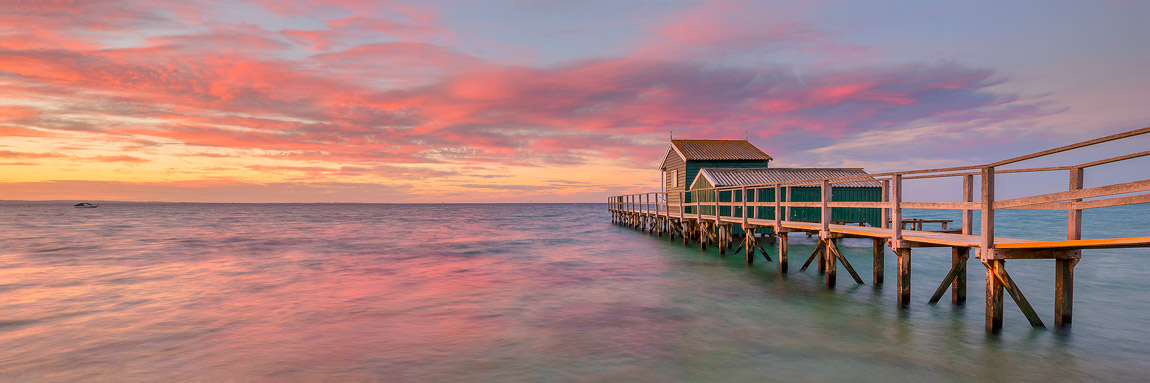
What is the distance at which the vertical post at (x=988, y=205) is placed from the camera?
7641 millimetres

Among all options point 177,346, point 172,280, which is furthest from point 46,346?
point 172,280

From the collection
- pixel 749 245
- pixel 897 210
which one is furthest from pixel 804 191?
pixel 897 210

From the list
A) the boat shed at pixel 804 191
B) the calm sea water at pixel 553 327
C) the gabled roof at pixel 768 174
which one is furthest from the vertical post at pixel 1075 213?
the gabled roof at pixel 768 174

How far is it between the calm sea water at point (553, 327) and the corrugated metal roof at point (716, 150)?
15.2 metres

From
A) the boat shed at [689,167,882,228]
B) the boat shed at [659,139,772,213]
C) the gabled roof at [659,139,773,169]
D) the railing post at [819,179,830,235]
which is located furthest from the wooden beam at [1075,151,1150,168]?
the gabled roof at [659,139,773,169]

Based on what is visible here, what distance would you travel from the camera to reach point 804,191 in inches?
1016

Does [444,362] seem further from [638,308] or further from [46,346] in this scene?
[46,346]

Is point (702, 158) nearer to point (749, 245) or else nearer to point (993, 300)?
point (749, 245)

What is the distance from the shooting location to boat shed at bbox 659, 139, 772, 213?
32688mm

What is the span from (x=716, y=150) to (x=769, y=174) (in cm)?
650

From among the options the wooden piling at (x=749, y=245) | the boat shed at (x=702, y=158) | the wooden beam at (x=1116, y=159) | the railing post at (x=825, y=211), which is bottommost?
the wooden piling at (x=749, y=245)

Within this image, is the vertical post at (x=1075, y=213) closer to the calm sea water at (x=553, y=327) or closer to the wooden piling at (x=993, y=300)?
the wooden piling at (x=993, y=300)

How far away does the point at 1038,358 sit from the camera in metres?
7.51

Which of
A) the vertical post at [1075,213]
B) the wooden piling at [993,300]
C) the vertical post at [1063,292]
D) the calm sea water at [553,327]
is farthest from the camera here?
the vertical post at [1063,292]
